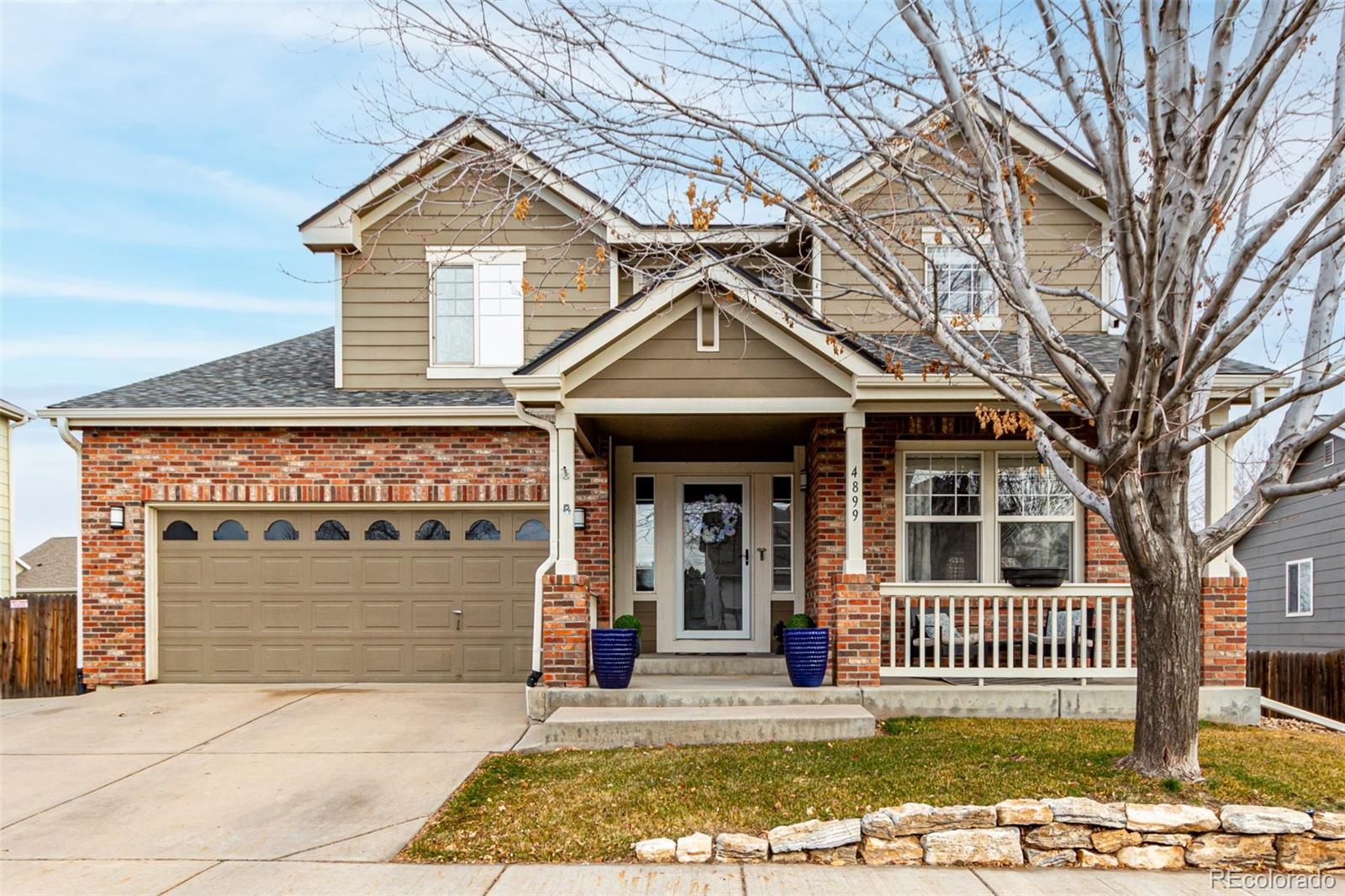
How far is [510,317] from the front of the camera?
12.5 meters

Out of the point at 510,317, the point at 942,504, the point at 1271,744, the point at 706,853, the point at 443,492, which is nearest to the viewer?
the point at 706,853

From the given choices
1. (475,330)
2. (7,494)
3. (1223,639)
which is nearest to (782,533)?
(475,330)

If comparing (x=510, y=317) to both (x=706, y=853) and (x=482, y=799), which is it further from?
(x=706, y=853)

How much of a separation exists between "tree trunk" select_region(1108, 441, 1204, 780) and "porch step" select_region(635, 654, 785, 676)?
4439 mm

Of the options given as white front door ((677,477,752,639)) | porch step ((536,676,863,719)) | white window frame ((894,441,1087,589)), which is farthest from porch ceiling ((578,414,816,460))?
porch step ((536,676,863,719))

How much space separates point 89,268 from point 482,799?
10.0m

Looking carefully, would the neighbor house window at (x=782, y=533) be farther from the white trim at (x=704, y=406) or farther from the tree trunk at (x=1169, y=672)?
the tree trunk at (x=1169, y=672)

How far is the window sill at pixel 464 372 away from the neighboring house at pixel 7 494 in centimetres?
728

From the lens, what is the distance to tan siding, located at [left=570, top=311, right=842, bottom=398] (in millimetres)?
9391

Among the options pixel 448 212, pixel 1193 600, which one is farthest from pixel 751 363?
pixel 448 212

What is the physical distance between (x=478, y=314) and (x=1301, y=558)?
14216 millimetres

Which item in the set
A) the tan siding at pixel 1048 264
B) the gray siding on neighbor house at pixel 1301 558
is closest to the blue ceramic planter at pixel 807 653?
the tan siding at pixel 1048 264

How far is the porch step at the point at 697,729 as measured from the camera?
8352 mm

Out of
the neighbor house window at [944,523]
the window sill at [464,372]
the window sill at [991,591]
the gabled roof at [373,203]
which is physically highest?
the gabled roof at [373,203]
